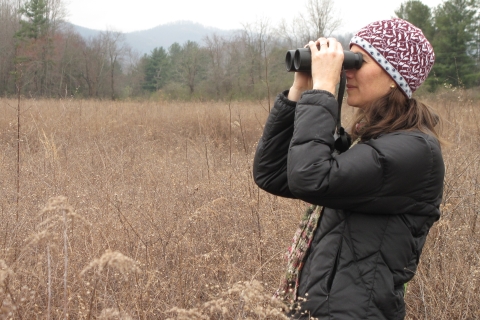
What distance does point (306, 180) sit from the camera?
1098mm

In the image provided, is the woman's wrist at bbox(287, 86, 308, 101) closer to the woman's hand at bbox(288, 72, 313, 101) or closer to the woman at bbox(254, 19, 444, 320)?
the woman's hand at bbox(288, 72, 313, 101)

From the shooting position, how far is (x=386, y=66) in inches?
48.2

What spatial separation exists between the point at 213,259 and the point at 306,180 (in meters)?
1.65

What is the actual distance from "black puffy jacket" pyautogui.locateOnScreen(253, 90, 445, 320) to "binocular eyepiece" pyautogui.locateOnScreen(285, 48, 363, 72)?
0.13 meters

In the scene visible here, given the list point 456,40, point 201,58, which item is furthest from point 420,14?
point 201,58

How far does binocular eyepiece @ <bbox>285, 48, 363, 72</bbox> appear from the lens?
4.00ft

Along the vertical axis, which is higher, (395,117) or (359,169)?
(395,117)

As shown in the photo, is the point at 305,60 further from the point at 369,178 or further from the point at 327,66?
the point at 369,178

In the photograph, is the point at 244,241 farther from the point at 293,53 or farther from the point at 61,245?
the point at 293,53

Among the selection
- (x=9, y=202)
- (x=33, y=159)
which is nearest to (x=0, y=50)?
(x=33, y=159)

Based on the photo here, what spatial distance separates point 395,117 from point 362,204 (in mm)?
288

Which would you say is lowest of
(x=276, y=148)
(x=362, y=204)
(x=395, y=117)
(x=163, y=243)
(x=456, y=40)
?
(x=163, y=243)

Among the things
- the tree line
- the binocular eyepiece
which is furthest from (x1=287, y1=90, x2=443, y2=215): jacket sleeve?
the tree line

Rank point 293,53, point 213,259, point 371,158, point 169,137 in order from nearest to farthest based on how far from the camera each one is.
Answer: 1. point 371,158
2. point 293,53
3. point 213,259
4. point 169,137
